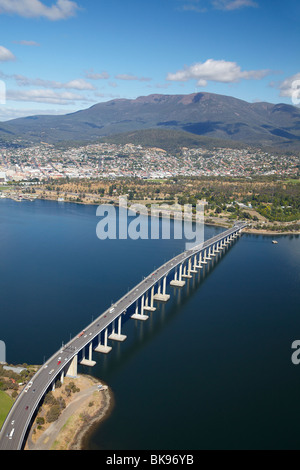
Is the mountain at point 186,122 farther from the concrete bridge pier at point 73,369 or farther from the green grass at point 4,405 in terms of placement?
the green grass at point 4,405

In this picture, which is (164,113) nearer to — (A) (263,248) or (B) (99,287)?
(A) (263,248)

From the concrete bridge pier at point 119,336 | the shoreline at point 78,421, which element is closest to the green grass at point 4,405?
the shoreline at point 78,421

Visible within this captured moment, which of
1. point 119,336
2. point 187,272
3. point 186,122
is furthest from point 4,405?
point 186,122

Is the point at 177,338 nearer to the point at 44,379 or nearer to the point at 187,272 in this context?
the point at 44,379

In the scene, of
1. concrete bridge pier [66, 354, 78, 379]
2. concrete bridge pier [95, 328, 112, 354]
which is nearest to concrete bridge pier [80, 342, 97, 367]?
concrete bridge pier [95, 328, 112, 354]

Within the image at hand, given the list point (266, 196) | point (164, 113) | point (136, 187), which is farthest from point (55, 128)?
point (266, 196)
